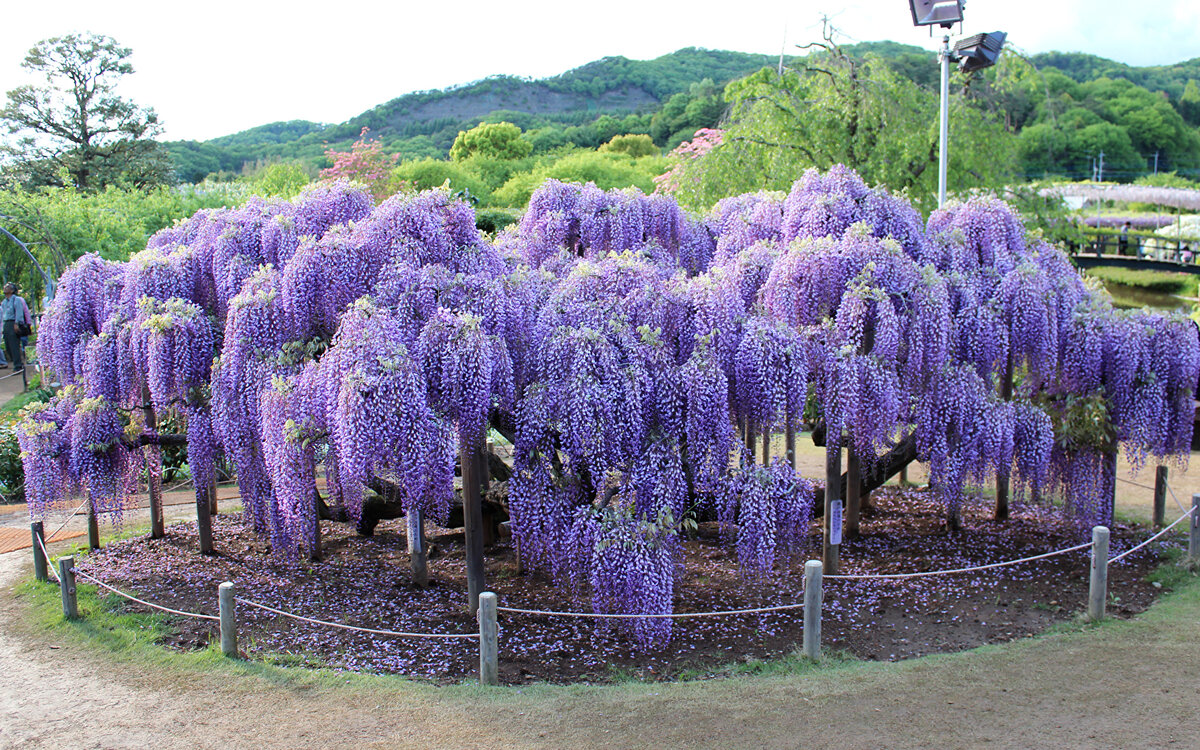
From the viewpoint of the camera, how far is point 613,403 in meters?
7.24

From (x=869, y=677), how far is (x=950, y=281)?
4.60m

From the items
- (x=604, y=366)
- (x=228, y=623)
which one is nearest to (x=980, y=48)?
(x=604, y=366)

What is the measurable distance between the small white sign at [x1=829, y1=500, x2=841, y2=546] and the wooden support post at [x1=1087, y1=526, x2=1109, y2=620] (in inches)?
92.6

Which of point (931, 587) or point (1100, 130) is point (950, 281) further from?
point (1100, 130)

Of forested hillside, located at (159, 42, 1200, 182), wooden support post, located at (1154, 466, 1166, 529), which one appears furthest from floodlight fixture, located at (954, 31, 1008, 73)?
forested hillside, located at (159, 42, 1200, 182)

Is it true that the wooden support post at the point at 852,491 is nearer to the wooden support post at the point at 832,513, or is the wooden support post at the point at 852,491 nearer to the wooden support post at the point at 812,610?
the wooden support post at the point at 832,513

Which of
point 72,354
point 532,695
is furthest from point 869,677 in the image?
point 72,354

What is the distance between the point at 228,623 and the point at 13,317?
15.9 metres

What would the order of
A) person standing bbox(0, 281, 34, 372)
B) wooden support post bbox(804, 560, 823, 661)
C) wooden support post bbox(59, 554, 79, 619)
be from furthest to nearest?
person standing bbox(0, 281, 34, 372), wooden support post bbox(59, 554, 79, 619), wooden support post bbox(804, 560, 823, 661)

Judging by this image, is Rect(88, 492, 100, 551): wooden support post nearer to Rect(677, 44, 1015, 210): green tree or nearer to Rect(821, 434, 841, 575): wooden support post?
Rect(821, 434, 841, 575): wooden support post

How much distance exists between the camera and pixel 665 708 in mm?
6336

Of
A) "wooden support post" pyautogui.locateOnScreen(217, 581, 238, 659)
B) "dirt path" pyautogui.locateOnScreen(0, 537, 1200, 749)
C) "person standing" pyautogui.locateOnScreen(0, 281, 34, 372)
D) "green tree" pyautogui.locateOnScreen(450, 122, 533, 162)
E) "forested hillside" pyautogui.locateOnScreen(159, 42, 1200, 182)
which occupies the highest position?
"forested hillside" pyautogui.locateOnScreen(159, 42, 1200, 182)

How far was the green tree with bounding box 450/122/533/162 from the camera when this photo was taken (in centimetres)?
5355

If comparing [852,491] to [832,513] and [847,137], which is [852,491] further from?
[847,137]
